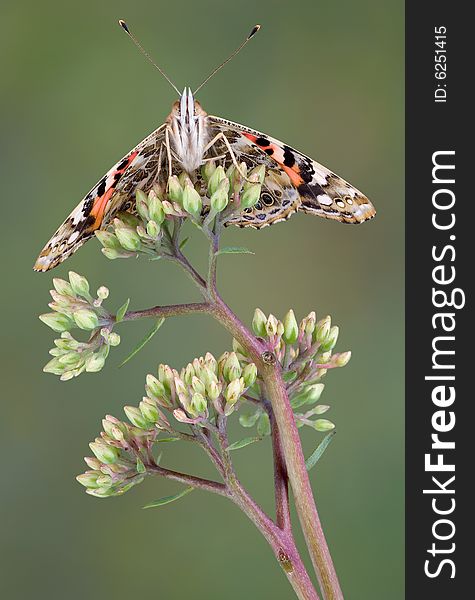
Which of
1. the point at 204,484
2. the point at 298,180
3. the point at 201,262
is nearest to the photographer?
the point at 204,484

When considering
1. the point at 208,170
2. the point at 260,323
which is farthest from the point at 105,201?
the point at 260,323

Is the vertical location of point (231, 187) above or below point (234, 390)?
above

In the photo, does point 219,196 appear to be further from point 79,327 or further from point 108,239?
point 79,327

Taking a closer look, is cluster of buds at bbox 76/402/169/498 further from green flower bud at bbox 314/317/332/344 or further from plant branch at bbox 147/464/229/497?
green flower bud at bbox 314/317/332/344

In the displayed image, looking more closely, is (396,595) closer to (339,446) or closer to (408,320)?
(339,446)

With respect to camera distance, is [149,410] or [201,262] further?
[201,262]

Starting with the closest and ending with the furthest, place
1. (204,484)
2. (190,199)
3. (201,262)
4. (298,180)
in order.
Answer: (204,484) → (190,199) → (298,180) → (201,262)
